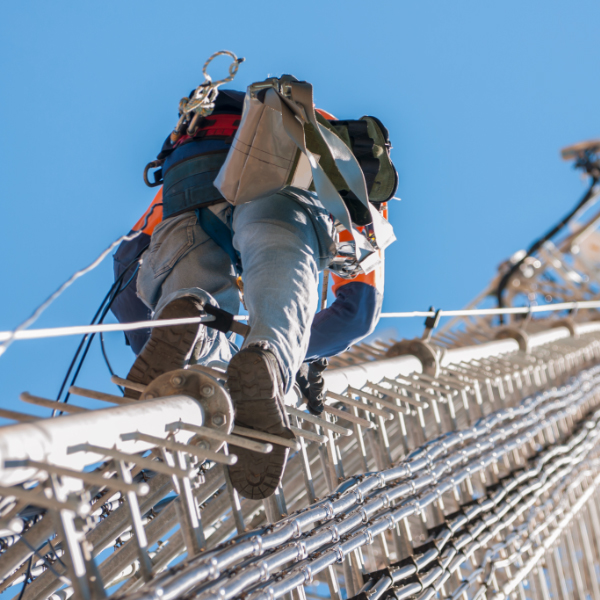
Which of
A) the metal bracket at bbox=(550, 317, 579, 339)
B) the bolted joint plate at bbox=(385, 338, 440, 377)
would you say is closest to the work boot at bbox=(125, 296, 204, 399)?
the bolted joint plate at bbox=(385, 338, 440, 377)

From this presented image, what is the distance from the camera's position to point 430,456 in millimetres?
2465

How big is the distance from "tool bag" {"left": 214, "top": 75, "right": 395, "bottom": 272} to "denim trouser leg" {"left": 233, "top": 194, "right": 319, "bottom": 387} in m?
0.07

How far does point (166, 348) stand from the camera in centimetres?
177

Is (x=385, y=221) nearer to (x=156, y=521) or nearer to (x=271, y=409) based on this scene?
(x=271, y=409)

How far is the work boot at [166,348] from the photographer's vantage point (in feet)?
5.79

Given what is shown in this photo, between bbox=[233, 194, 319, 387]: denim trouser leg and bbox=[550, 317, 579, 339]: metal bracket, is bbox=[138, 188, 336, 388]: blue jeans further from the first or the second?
bbox=[550, 317, 579, 339]: metal bracket

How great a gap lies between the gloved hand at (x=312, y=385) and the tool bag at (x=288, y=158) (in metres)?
0.46

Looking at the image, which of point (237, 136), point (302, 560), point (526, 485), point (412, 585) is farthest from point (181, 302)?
point (526, 485)

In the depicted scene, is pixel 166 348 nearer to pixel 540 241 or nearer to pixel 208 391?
pixel 208 391

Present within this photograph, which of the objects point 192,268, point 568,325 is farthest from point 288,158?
point 568,325

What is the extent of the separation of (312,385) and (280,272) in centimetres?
57

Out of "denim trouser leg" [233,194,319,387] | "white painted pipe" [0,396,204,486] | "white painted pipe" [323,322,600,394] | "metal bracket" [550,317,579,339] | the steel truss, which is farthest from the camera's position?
"metal bracket" [550,317,579,339]

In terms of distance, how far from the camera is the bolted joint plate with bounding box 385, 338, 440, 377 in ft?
10.9

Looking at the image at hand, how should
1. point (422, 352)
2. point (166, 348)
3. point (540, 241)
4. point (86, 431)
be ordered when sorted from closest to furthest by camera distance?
1. point (86, 431)
2. point (166, 348)
3. point (422, 352)
4. point (540, 241)
